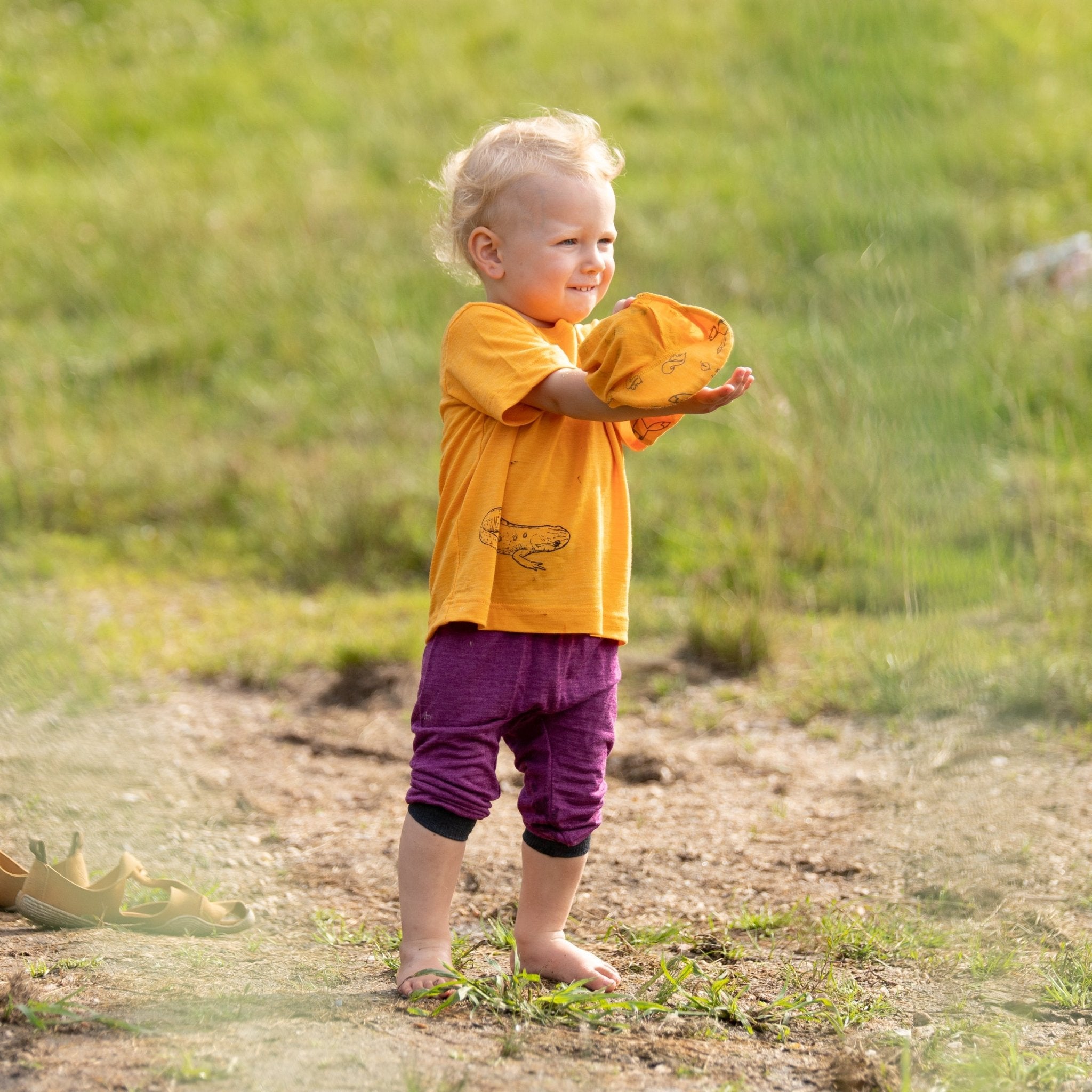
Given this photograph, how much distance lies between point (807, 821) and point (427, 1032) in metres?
1.38

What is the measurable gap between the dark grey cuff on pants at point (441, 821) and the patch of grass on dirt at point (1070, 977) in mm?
933

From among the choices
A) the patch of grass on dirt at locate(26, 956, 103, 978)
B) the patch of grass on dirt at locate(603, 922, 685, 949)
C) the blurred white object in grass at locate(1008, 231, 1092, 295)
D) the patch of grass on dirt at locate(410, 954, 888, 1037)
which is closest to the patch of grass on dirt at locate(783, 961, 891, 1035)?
the patch of grass on dirt at locate(410, 954, 888, 1037)

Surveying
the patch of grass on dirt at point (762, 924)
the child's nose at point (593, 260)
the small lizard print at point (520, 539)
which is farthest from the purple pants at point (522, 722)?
the child's nose at point (593, 260)

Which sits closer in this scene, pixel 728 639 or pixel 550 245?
pixel 550 245

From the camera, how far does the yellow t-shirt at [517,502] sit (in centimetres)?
192

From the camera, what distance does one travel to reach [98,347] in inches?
261

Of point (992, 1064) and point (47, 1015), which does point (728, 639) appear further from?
point (47, 1015)

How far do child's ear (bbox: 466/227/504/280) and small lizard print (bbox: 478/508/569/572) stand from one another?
1.24 ft

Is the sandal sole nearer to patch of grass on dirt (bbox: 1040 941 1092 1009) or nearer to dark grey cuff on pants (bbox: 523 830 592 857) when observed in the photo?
dark grey cuff on pants (bbox: 523 830 592 857)

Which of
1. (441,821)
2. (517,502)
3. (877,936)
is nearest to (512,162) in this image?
(517,502)

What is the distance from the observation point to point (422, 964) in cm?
191

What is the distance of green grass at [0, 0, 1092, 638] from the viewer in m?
1.57

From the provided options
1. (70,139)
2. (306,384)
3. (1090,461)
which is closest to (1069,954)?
(1090,461)

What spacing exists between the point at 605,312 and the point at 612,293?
40 centimetres
